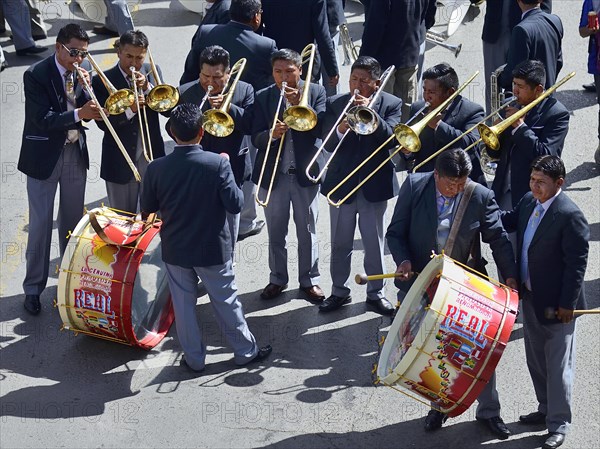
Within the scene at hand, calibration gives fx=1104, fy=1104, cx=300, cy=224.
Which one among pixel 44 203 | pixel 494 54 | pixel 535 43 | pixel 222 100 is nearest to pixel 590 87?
pixel 494 54

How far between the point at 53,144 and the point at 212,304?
6.39 ft

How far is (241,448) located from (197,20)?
8.56 m

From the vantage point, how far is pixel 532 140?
8023 mm

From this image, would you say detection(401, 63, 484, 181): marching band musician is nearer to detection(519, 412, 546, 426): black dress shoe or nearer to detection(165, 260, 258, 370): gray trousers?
detection(165, 260, 258, 370): gray trousers

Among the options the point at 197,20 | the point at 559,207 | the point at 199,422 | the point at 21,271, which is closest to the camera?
the point at 559,207

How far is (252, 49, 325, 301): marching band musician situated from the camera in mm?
8773

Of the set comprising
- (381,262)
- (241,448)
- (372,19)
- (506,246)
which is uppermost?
(372,19)

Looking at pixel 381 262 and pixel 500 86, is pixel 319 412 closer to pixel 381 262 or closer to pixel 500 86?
pixel 381 262

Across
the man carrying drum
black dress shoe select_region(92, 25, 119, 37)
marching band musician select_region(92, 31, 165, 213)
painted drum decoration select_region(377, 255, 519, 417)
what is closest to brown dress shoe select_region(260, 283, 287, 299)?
marching band musician select_region(92, 31, 165, 213)

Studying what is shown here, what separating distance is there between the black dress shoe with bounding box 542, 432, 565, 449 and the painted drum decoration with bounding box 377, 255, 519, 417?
71 centimetres

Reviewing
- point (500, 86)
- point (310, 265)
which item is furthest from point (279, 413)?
point (500, 86)

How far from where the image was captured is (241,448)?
7586mm

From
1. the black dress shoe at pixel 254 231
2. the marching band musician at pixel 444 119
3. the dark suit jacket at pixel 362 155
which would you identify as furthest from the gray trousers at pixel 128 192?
the marching band musician at pixel 444 119

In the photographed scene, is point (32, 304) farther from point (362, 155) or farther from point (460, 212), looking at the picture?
point (460, 212)
